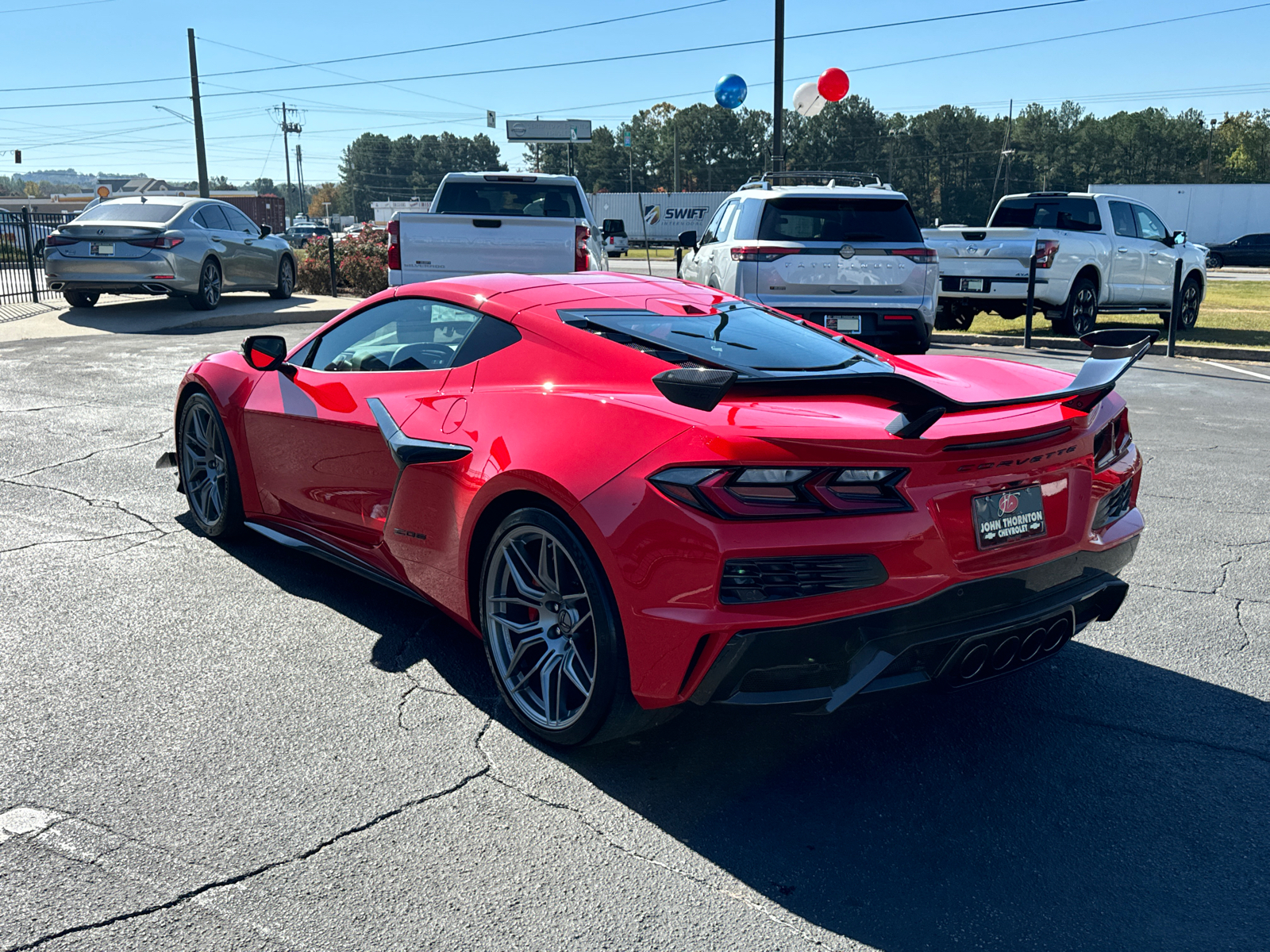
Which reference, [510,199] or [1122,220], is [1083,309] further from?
[510,199]

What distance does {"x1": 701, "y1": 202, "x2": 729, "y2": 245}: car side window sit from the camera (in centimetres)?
1230

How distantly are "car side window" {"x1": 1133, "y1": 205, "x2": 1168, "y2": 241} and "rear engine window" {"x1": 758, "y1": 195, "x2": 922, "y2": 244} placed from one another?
302 inches

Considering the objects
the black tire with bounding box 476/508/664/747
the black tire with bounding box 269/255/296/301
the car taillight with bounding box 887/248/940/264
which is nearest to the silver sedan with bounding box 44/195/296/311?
the black tire with bounding box 269/255/296/301

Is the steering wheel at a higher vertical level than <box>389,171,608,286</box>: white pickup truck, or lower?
lower

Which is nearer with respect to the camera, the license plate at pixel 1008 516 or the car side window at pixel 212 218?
the license plate at pixel 1008 516

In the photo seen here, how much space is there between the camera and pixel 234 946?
244 centimetres

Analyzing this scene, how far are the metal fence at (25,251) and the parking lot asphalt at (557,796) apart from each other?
1637 cm

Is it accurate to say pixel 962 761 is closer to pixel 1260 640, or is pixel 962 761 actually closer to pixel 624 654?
pixel 624 654

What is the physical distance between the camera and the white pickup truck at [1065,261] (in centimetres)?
1528

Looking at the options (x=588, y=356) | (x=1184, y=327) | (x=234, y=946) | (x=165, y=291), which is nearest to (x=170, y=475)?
(x=588, y=356)

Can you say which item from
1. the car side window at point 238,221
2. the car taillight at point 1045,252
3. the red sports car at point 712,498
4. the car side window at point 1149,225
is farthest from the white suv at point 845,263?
the car side window at point 238,221

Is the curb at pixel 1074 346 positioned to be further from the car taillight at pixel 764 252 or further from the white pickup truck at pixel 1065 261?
the car taillight at pixel 764 252

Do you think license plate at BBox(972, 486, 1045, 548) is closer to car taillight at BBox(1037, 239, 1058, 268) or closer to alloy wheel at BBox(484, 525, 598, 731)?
alloy wheel at BBox(484, 525, 598, 731)

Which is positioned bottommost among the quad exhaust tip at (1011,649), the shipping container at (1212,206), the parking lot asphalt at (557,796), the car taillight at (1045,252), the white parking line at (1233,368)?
the parking lot asphalt at (557,796)
